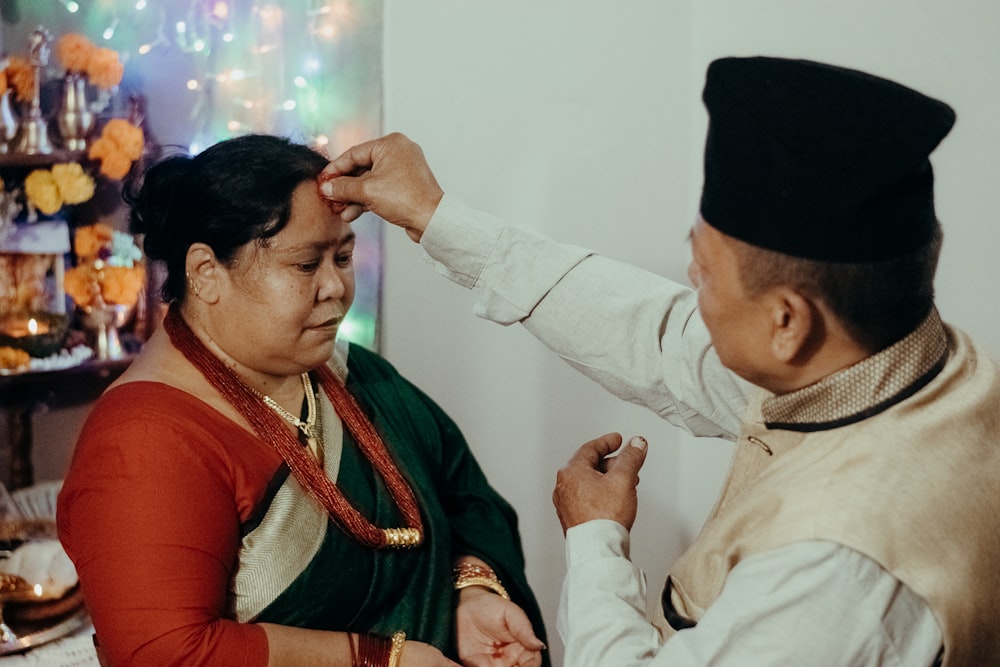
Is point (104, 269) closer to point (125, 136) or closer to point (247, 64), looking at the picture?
point (125, 136)

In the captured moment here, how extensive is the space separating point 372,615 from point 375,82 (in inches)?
51.0

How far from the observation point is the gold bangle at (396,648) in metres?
1.61

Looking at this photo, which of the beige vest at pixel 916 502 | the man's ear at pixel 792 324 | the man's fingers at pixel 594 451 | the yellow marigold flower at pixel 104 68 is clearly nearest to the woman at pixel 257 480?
the yellow marigold flower at pixel 104 68

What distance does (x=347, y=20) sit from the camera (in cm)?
229

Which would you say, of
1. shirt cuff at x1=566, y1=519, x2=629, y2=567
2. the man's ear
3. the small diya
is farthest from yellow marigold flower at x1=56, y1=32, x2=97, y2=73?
the man's ear

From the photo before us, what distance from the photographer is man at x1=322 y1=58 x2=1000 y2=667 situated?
1.03 metres

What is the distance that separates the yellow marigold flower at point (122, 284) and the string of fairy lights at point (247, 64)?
Answer: 281 millimetres

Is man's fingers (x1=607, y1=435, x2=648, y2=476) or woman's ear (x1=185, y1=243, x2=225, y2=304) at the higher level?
woman's ear (x1=185, y1=243, x2=225, y2=304)

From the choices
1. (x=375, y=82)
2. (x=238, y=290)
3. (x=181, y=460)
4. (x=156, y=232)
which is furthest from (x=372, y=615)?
(x=375, y=82)

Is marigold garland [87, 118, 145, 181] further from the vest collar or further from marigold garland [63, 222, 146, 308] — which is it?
the vest collar

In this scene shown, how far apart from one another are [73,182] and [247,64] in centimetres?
47

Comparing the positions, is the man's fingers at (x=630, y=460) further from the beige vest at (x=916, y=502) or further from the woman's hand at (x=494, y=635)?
the woman's hand at (x=494, y=635)

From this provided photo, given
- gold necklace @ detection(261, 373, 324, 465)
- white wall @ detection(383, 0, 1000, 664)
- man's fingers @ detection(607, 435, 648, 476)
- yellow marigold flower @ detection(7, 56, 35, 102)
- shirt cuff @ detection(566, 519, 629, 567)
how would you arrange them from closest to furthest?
shirt cuff @ detection(566, 519, 629, 567)
man's fingers @ detection(607, 435, 648, 476)
gold necklace @ detection(261, 373, 324, 465)
yellow marigold flower @ detection(7, 56, 35, 102)
white wall @ detection(383, 0, 1000, 664)

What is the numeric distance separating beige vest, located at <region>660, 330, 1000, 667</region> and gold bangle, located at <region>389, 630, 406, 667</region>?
25.1 inches
